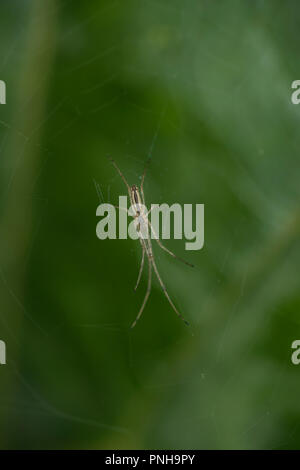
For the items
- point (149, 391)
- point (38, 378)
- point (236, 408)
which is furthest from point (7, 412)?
point (236, 408)

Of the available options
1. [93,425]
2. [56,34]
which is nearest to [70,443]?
[93,425]

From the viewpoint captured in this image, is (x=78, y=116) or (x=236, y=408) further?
(x=236, y=408)

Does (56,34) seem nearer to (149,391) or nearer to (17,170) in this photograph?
(17,170)

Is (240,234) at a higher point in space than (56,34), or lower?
lower
